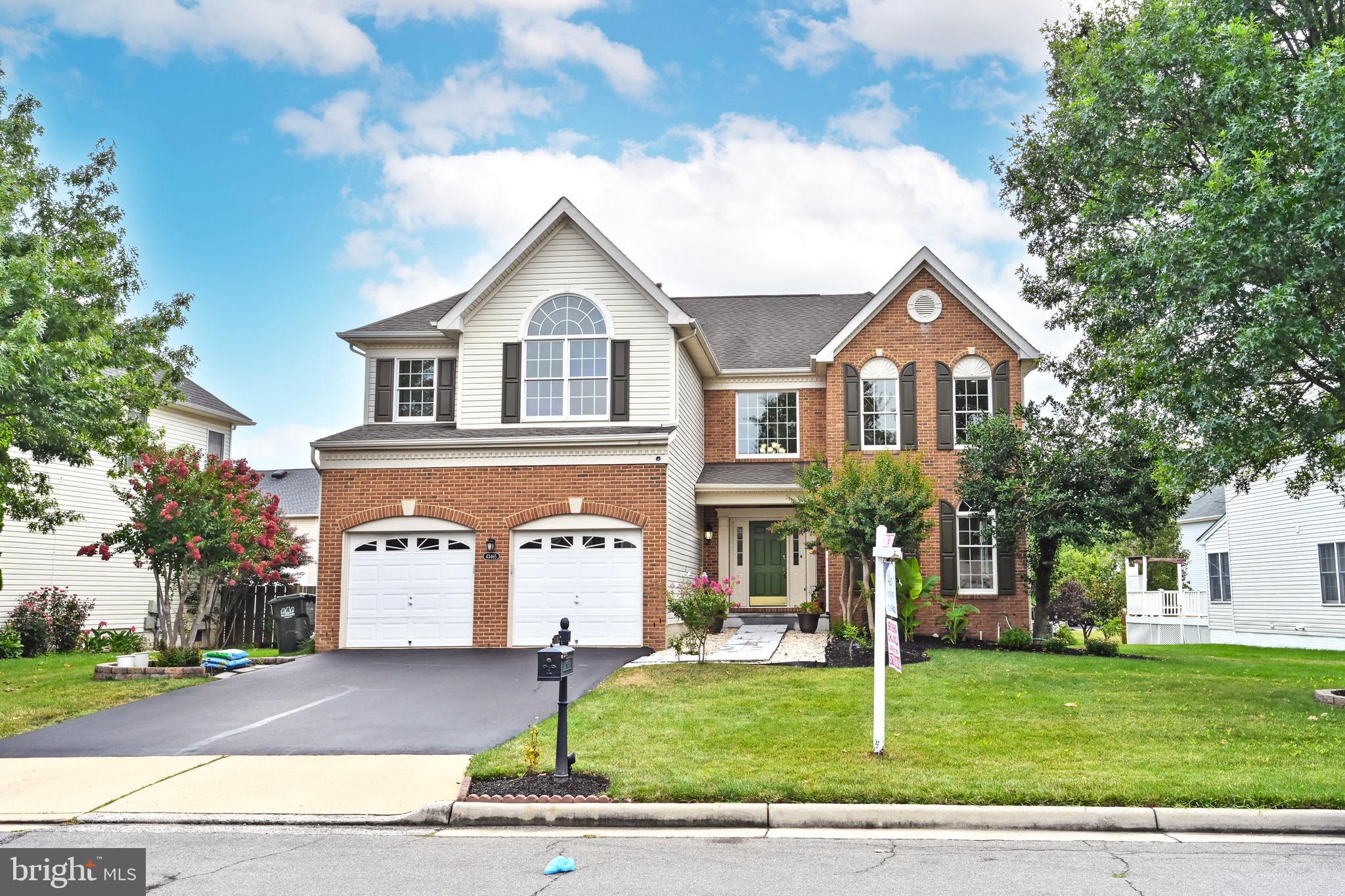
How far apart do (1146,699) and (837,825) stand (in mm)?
6801

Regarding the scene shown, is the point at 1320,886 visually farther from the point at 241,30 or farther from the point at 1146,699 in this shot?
the point at 241,30

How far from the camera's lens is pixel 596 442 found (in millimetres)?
17594

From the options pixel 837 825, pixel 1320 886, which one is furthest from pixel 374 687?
Result: pixel 1320 886

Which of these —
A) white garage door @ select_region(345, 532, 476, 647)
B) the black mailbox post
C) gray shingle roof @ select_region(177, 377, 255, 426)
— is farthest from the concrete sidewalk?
gray shingle roof @ select_region(177, 377, 255, 426)

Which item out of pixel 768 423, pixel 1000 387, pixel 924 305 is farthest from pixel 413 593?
pixel 1000 387

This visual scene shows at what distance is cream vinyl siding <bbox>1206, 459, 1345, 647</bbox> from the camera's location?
2330cm

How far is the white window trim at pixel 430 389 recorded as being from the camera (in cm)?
1995

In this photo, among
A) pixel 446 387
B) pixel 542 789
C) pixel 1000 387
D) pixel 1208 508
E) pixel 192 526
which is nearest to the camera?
pixel 542 789

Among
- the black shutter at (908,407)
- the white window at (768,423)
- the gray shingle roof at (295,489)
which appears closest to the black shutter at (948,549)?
the black shutter at (908,407)

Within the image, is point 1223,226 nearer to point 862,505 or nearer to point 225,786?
point 862,505

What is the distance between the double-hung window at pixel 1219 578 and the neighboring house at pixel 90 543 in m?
29.1

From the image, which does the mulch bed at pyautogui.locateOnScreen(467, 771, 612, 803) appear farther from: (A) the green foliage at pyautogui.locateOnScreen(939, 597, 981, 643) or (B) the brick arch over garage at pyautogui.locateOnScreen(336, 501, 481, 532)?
(A) the green foliage at pyautogui.locateOnScreen(939, 597, 981, 643)

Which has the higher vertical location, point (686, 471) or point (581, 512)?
point (686, 471)

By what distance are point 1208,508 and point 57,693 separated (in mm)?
31848
